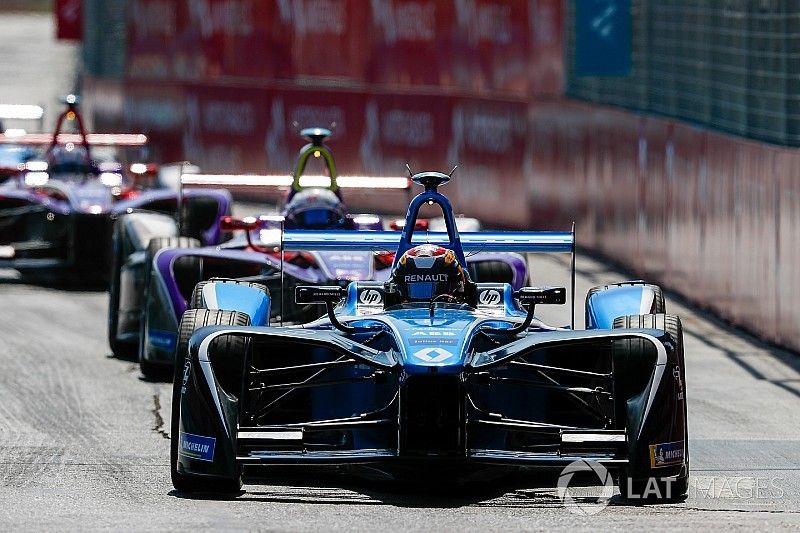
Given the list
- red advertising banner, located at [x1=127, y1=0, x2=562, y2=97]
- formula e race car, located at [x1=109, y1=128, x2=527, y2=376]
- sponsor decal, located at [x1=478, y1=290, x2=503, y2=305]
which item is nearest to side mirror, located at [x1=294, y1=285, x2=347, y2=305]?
sponsor decal, located at [x1=478, y1=290, x2=503, y2=305]

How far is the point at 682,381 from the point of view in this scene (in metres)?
9.05

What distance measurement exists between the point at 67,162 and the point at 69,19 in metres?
18.0

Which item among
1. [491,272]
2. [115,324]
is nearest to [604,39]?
[491,272]

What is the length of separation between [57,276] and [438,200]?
8451mm

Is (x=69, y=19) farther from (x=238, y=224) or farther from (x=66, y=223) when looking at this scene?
(x=238, y=224)

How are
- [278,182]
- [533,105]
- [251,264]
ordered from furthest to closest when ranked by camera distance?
1. [533,105]
2. [278,182]
3. [251,264]

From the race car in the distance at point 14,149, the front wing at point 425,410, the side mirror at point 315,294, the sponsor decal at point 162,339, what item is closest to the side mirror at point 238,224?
the sponsor decal at point 162,339

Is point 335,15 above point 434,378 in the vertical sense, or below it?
above

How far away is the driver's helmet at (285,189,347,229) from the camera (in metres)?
14.7

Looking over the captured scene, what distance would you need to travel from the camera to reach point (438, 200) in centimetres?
1104

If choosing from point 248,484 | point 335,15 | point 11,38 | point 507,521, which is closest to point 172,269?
point 248,484

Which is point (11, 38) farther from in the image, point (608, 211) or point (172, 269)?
point (172, 269)

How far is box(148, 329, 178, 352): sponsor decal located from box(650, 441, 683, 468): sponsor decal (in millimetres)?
5061

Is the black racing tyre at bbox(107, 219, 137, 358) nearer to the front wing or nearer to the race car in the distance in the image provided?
the front wing
